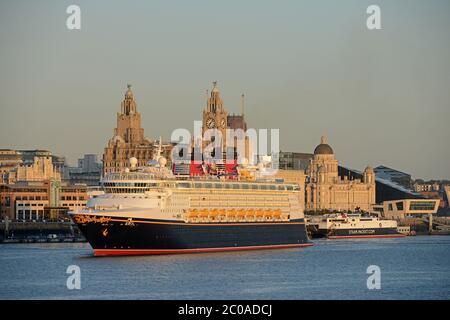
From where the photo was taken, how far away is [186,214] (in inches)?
3831

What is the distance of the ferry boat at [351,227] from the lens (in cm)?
14600

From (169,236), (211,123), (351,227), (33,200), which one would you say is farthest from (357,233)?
(169,236)

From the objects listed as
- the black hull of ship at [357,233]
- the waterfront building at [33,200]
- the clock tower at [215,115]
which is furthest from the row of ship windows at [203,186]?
the clock tower at [215,115]

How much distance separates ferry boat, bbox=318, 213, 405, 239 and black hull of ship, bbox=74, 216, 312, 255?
40246mm

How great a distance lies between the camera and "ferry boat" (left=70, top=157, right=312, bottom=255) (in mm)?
91688

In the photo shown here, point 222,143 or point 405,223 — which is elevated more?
point 222,143

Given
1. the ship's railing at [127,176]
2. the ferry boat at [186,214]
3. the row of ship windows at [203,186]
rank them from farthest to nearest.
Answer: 1. the ship's railing at [127,176]
2. the row of ship windows at [203,186]
3. the ferry boat at [186,214]

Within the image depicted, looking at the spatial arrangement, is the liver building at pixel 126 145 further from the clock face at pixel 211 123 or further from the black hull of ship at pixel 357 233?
the black hull of ship at pixel 357 233

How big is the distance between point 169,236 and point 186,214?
12.5 feet

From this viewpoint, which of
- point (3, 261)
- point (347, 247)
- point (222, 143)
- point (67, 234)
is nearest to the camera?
point (3, 261)
